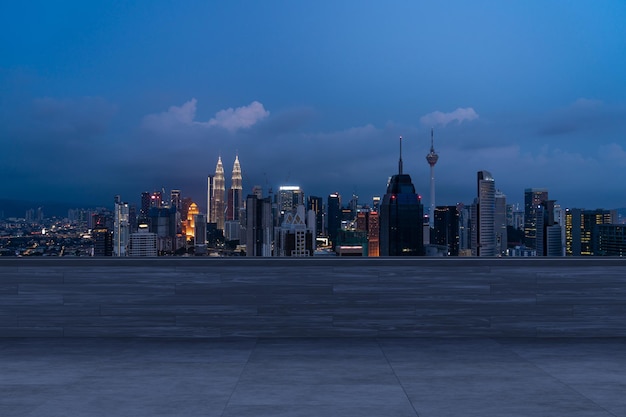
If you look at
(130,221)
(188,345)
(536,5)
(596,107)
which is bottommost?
(188,345)

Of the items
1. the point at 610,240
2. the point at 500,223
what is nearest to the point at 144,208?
the point at 500,223

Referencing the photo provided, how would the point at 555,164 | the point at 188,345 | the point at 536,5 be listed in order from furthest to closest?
the point at 555,164 < the point at 536,5 < the point at 188,345

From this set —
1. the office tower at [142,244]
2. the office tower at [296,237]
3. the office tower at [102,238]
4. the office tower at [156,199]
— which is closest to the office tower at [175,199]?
the office tower at [156,199]

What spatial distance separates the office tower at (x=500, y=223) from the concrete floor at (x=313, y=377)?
5.33ft

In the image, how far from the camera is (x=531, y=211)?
31.6 ft

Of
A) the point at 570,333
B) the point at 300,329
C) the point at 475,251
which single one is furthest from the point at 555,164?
the point at 300,329

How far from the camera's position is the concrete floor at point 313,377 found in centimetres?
305

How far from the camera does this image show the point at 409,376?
376 cm

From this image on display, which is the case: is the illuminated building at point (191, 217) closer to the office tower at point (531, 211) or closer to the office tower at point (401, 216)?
the office tower at point (401, 216)

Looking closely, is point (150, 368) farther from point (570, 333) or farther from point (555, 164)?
point (555, 164)

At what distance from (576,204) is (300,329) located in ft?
19.5

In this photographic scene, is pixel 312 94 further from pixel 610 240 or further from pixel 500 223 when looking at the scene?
pixel 610 240

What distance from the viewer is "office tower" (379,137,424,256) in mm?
8266

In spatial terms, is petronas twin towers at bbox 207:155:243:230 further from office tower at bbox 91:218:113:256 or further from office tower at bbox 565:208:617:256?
office tower at bbox 565:208:617:256
